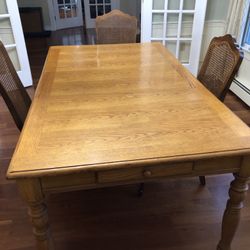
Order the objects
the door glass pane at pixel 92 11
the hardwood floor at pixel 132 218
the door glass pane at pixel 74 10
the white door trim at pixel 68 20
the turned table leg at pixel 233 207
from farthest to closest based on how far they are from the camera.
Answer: the door glass pane at pixel 74 10
the door glass pane at pixel 92 11
the white door trim at pixel 68 20
the hardwood floor at pixel 132 218
the turned table leg at pixel 233 207

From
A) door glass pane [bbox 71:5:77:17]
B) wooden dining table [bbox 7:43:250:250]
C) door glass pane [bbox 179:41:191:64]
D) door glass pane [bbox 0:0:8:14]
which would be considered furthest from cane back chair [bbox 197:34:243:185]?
door glass pane [bbox 71:5:77:17]

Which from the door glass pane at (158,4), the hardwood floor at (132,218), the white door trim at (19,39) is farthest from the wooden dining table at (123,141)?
the door glass pane at (158,4)

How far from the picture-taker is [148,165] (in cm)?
88

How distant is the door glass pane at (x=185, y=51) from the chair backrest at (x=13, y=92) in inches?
97.8

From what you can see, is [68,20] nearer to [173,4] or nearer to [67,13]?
[67,13]

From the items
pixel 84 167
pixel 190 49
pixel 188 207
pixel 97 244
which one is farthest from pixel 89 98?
pixel 190 49

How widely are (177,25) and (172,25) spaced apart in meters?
0.06

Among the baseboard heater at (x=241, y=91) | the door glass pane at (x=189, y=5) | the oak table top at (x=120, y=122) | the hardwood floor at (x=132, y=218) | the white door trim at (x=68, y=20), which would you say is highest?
the door glass pane at (x=189, y=5)

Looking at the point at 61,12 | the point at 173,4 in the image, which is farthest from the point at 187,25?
the point at 61,12

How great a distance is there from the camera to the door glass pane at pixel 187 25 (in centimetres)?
325

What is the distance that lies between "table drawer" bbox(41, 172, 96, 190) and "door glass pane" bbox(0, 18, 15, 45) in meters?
2.72

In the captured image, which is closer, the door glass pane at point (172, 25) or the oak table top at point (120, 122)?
the oak table top at point (120, 122)

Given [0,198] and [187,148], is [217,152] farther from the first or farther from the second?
[0,198]

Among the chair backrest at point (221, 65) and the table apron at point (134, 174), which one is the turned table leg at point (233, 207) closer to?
the table apron at point (134, 174)
